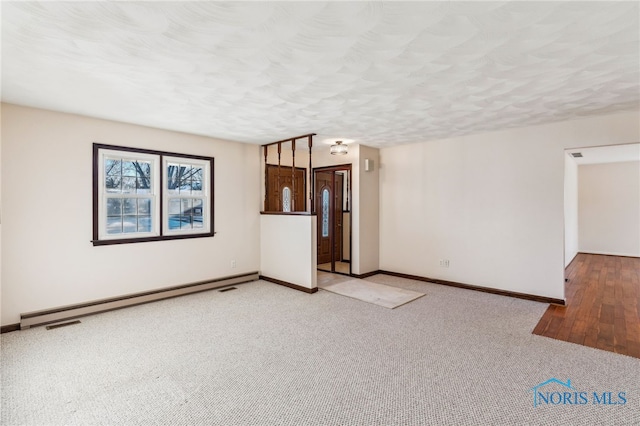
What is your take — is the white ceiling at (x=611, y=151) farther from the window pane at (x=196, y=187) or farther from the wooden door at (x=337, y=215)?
the window pane at (x=196, y=187)

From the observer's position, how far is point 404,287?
525cm

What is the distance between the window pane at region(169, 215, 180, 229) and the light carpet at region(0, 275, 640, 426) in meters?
1.29

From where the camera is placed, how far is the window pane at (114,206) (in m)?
4.15

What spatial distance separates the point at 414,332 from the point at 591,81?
9.63 feet

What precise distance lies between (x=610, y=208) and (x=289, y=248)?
8704 mm

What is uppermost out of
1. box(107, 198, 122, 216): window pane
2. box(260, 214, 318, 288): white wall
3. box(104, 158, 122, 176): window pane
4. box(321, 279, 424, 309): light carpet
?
box(104, 158, 122, 176): window pane

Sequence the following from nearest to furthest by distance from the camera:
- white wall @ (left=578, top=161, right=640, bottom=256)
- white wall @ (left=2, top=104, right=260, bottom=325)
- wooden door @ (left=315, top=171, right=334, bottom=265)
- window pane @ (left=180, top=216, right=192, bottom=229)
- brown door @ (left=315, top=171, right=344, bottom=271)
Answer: white wall @ (left=2, top=104, right=260, bottom=325), window pane @ (left=180, top=216, right=192, bottom=229), wooden door @ (left=315, top=171, right=334, bottom=265), brown door @ (left=315, top=171, right=344, bottom=271), white wall @ (left=578, top=161, right=640, bottom=256)

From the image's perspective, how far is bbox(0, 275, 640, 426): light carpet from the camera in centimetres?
207

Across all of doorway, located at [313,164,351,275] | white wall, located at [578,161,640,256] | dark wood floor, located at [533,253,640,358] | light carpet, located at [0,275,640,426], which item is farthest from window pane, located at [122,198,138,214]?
white wall, located at [578,161,640,256]

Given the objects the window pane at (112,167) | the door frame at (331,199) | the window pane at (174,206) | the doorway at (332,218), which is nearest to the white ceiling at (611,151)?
the door frame at (331,199)

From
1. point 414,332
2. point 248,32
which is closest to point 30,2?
point 248,32

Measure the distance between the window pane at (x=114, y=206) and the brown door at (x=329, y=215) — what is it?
364 cm

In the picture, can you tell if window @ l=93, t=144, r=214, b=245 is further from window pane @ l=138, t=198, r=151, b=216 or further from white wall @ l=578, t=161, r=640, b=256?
white wall @ l=578, t=161, r=640, b=256

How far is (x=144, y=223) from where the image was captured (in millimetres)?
4504
